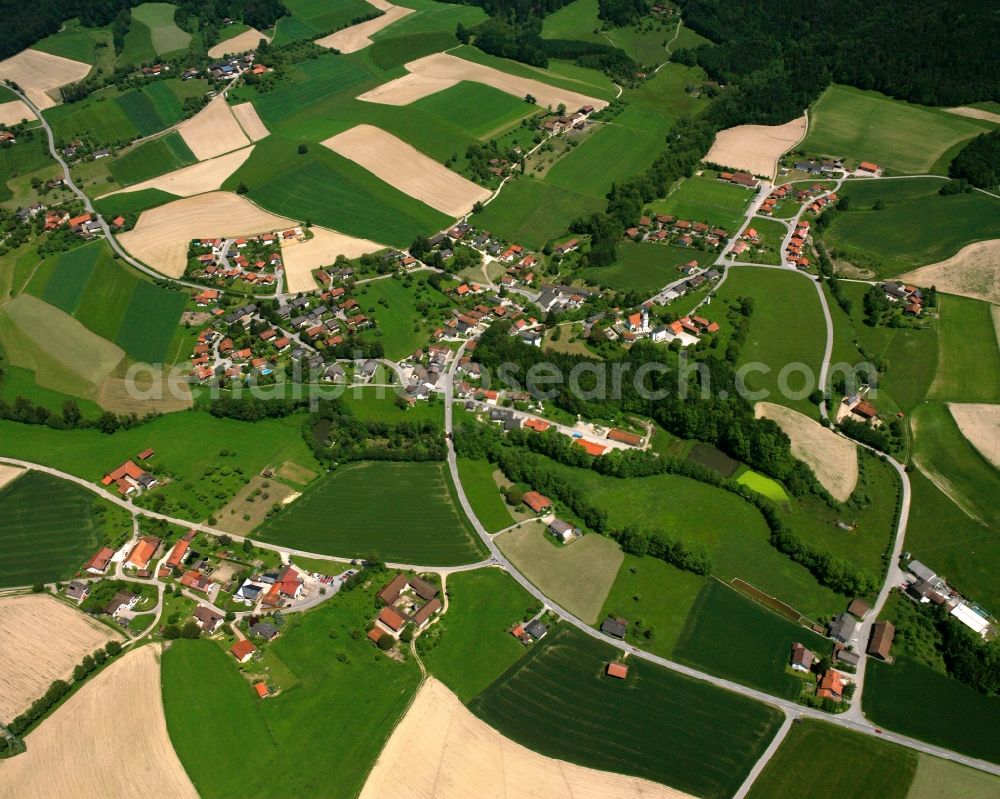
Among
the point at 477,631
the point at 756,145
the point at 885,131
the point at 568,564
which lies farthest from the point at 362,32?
the point at 477,631

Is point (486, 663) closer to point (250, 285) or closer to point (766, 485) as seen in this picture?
point (766, 485)

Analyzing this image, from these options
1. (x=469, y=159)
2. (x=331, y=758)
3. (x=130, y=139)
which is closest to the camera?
(x=331, y=758)

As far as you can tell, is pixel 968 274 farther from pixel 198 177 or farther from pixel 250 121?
pixel 250 121

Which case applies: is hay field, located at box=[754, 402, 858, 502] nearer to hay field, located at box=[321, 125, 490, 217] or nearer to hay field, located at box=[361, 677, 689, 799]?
hay field, located at box=[361, 677, 689, 799]

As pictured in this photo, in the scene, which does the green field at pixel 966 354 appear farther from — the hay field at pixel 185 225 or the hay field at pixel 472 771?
the hay field at pixel 185 225

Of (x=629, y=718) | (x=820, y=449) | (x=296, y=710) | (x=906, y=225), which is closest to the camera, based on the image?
(x=629, y=718)

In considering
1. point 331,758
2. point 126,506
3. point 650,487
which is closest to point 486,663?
point 331,758

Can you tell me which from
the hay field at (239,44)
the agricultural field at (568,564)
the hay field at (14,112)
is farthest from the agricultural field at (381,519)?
the hay field at (239,44)
